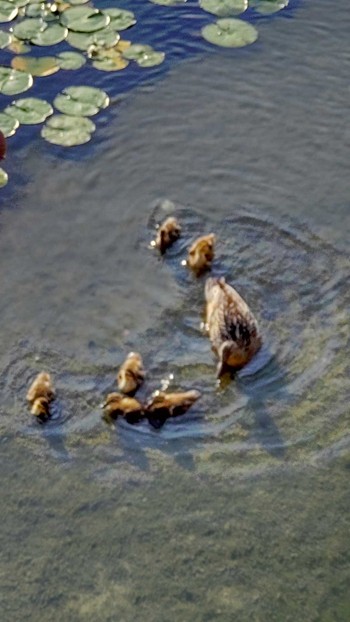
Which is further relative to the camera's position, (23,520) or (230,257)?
(230,257)

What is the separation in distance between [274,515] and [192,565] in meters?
0.51

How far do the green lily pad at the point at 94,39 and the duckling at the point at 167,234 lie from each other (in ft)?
7.75

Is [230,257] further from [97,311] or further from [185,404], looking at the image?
[185,404]

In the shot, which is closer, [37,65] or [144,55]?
[37,65]

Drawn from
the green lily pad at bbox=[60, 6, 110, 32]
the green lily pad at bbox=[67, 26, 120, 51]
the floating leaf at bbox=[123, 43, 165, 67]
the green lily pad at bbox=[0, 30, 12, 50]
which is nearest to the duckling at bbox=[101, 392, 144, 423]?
the floating leaf at bbox=[123, 43, 165, 67]

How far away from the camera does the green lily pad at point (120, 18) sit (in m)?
8.52

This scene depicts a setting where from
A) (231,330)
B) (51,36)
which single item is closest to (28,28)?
(51,36)

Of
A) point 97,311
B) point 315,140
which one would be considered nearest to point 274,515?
point 97,311

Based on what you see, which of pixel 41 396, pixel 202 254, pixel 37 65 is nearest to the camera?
pixel 41 396

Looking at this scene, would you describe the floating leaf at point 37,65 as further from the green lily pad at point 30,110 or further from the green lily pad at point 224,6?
the green lily pad at point 224,6

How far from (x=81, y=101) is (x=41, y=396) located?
308cm

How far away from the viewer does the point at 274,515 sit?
506 centimetres

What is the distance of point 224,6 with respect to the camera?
342 inches

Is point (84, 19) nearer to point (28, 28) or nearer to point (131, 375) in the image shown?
point (28, 28)
